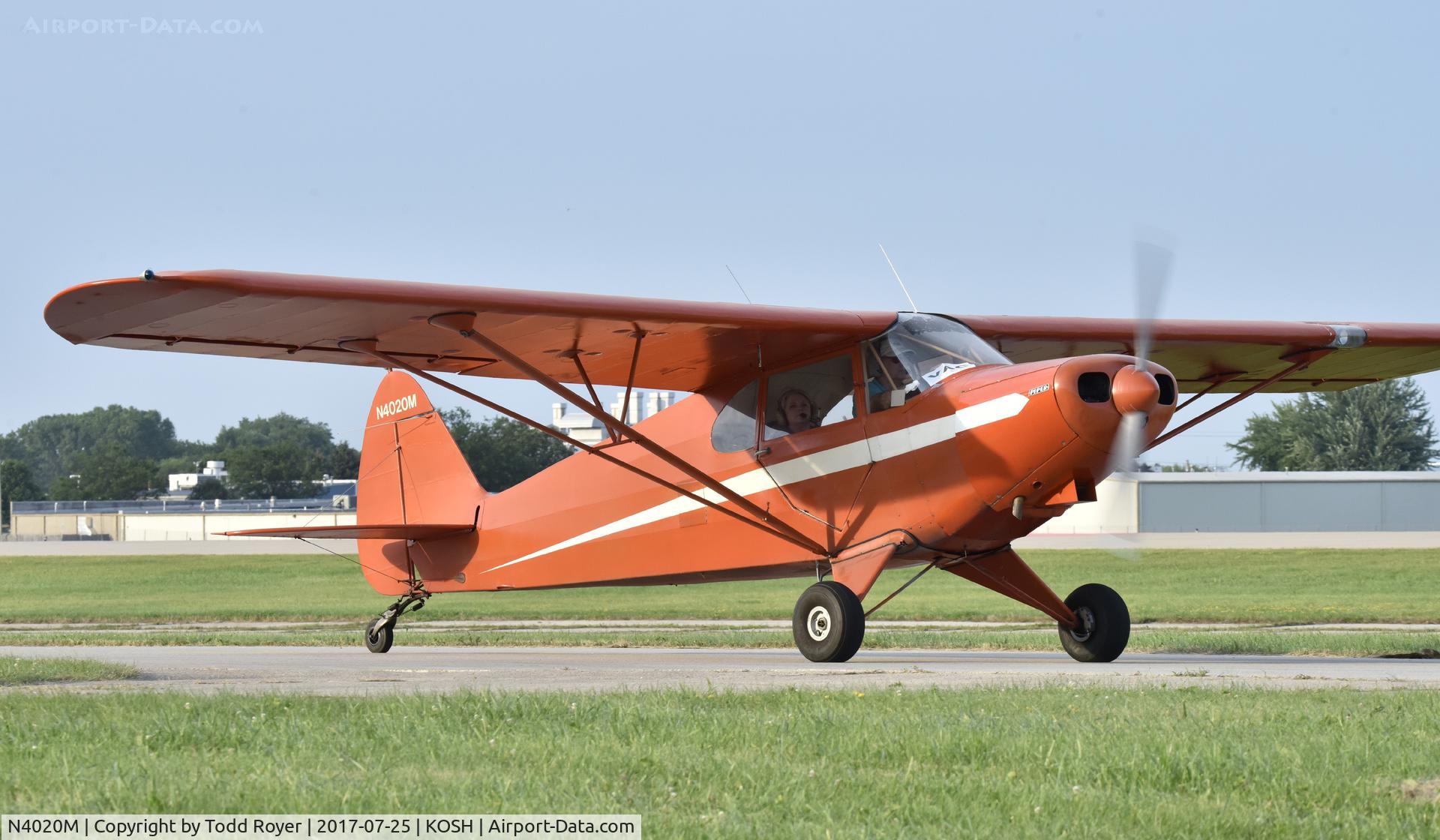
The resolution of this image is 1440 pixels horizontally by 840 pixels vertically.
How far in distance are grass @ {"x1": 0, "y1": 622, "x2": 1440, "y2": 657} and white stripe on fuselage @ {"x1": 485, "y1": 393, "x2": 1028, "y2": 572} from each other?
3291mm

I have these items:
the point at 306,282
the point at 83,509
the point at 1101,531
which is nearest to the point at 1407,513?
the point at 1101,531

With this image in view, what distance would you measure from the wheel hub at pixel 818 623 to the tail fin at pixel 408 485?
6.50 meters

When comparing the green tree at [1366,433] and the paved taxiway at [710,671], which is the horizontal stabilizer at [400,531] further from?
the green tree at [1366,433]

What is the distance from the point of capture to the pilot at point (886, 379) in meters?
11.5

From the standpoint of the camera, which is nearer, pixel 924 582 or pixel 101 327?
pixel 101 327

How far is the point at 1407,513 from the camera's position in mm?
63625

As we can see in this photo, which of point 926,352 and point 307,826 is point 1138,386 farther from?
point 307,826

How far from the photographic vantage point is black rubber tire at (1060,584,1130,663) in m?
11.8

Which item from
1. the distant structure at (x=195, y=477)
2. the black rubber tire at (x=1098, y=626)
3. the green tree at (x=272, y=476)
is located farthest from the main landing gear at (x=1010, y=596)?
the distant structure at (x=195, y=477)

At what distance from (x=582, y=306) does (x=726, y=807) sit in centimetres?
700

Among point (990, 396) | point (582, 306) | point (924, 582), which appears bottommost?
point (924, 582)

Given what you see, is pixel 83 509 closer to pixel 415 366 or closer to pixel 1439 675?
pixel 415 366

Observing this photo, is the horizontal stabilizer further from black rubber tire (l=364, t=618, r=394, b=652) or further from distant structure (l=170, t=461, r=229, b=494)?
distant structure (l=170, t=461, r=229, b=494)
